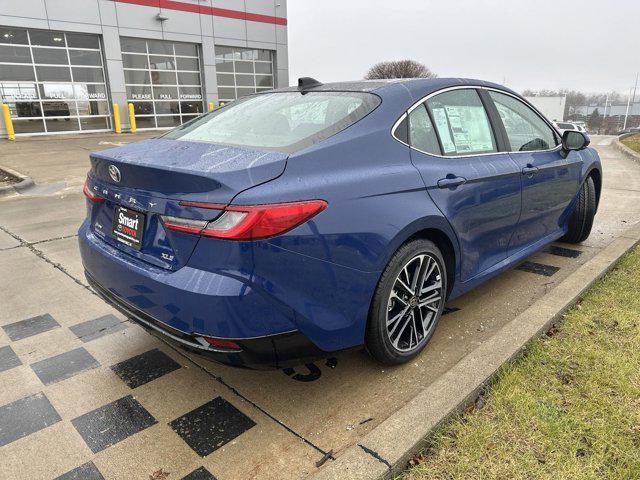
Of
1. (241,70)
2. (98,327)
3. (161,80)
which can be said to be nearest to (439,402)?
(98,327)

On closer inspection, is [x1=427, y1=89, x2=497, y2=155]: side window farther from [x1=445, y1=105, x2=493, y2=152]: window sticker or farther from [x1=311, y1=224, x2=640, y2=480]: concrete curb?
[x1=311, y1=224, x2=640, y2=480]: concrete curb

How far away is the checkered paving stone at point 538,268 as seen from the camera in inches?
163

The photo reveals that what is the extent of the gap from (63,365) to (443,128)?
2.68 m

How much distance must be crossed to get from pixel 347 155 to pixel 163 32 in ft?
69.0

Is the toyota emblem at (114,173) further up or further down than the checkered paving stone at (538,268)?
further up

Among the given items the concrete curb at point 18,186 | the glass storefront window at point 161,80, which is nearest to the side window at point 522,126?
the concrete curb at point 18,186

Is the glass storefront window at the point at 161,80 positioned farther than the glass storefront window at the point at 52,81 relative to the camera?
Yes

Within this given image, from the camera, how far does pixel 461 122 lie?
10.1ft

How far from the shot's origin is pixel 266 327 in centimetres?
202

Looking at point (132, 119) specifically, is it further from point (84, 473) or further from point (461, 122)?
point (84, 473)

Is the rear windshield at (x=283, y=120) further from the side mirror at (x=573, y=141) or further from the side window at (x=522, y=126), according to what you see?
the side mirror at (x=573, y=141)

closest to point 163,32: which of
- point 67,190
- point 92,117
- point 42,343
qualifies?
point 92,117

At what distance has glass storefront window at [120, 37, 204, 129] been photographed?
65.9ft

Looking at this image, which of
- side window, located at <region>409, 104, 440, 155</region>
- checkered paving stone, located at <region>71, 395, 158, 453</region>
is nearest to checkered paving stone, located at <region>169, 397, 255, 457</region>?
checkered paving stone, located at <region>71, 395, 158, 453</region>
